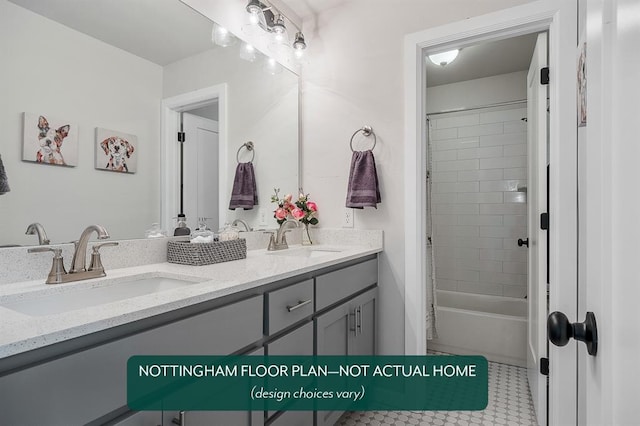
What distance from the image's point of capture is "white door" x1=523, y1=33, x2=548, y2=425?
1771 mm

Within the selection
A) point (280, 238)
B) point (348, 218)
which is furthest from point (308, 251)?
point (348, 218)

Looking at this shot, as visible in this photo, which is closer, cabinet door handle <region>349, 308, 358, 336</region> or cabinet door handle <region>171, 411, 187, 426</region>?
cabinet door handle <region>171, 411, 187, 426</region>

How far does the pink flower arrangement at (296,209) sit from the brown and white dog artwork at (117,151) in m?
0.95

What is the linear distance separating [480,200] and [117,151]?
3.15 metres

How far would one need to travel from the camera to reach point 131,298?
0.97 m

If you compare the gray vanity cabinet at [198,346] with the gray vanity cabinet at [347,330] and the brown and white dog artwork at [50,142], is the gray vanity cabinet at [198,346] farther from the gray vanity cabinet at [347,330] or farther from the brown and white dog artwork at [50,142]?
the brown and white dog artwork at [50,142]

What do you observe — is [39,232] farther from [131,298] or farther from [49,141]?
[131,298]

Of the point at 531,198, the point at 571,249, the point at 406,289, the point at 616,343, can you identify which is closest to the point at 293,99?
the point at 406,289

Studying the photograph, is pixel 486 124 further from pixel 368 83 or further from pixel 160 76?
pixel 160 76

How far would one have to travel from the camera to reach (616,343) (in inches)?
17.5

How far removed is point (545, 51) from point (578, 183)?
0.72m

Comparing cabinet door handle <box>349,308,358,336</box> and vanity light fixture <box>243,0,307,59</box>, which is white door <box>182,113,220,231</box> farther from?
cabinet door handle <box>349,308,358,336</box>

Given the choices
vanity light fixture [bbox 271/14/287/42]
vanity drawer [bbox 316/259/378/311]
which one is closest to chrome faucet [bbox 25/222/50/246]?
vanity drawer [bbox 316/259/378/311]

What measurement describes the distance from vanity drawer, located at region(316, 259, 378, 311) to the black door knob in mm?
974
